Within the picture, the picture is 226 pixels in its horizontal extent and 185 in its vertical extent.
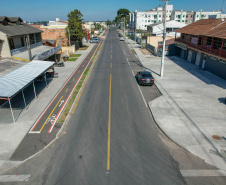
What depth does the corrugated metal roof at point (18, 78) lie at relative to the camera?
15.2 m

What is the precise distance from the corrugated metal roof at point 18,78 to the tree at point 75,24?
1344 inches

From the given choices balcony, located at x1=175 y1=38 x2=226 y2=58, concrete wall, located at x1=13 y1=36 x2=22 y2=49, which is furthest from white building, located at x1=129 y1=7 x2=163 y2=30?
concrete wall, located at x1=13 y1=36 x2=22 y2=49

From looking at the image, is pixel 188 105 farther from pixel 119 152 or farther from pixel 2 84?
pixel 2 84

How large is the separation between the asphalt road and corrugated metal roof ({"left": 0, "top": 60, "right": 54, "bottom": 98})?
17.1 feet

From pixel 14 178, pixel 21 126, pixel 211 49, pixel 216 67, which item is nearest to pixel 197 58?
pixel 216 67

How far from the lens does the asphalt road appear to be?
9688mm

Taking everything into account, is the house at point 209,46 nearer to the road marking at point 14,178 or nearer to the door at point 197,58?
the door at point 197,58

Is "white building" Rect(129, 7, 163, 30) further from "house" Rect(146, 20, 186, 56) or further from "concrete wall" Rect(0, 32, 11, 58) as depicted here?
"concrete wall" Rect(0, 32, 11, 58)

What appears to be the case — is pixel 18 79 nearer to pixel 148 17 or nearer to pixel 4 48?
pixel 4 48

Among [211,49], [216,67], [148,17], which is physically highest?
[148,17]

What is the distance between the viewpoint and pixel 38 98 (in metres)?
20.4

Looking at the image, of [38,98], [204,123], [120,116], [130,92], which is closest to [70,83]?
[38,98]

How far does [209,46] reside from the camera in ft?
100

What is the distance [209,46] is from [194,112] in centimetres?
1865
